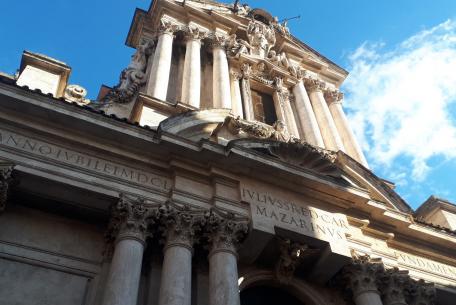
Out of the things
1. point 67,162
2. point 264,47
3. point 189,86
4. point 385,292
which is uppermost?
point 264,47

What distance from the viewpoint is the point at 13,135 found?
10055 millimetres

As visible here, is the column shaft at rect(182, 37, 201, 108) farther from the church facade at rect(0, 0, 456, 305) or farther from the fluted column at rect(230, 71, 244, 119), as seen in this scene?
the fluted column at rect(230, 71, 244, 119)

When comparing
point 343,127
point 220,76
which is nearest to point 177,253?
point 220,76

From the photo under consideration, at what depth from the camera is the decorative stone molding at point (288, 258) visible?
10.8 meters

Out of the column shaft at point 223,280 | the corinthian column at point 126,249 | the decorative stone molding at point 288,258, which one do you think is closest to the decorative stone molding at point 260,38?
the decorative stone molding at point 288,258

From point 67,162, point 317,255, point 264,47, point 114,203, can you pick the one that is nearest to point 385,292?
point 317,255

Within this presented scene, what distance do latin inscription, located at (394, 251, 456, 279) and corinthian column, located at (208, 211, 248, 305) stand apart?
4.52 metres

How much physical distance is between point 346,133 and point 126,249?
10.9 meters

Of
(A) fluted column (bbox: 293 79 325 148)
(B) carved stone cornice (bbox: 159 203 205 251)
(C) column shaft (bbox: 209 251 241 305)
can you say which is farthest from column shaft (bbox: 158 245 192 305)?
(A) fluted column (bbox: 293 79 325 148)

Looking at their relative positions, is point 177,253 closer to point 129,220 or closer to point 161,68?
point 129,220

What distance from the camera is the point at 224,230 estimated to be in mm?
10047

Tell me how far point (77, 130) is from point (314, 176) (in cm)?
521

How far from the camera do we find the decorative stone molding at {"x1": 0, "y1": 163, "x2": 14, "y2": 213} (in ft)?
29.6

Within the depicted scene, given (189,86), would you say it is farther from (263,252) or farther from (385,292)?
(385,292)
